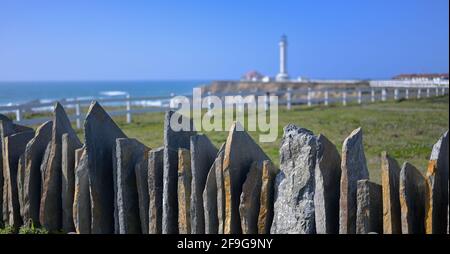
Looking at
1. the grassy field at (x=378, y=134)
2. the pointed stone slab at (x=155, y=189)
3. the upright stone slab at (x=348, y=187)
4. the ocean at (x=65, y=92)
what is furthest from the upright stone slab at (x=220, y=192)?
the ocean at (x=65, y=92)

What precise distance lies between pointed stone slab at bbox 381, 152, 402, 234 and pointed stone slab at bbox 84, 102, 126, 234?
220 centimetres

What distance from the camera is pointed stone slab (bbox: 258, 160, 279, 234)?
148 inches

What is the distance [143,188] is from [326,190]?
1.49m

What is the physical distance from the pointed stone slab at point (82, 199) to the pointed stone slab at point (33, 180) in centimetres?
64

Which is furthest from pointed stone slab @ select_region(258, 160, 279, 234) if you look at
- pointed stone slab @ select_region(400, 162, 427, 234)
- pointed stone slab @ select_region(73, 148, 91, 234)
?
pointed stone slab @ select_region(73, 148, 91, 234)

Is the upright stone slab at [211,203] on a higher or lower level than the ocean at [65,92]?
lower

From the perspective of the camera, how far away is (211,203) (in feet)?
12.8

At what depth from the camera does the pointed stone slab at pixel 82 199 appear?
4352 mm

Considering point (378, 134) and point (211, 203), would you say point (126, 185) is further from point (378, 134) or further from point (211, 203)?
point (378, 134)

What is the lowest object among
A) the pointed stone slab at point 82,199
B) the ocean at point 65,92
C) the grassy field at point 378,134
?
the pointed stone slab at point 82,199

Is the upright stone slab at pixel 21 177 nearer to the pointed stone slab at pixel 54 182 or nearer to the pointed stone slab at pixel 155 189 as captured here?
the pointed stone slab at pixel 54 182

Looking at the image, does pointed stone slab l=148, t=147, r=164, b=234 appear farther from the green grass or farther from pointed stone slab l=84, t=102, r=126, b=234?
the green grass
